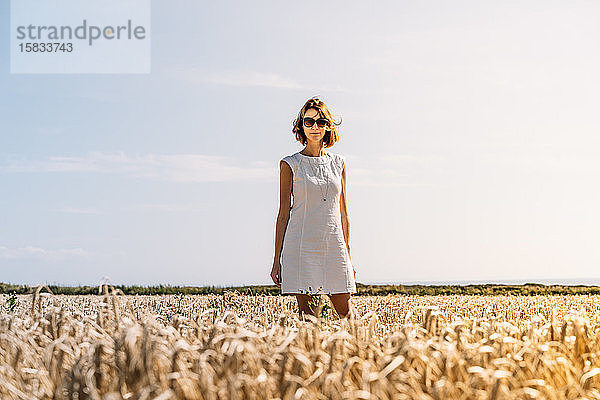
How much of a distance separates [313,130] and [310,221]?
26.9 inches

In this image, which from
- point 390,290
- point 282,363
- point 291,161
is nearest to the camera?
point 282,363

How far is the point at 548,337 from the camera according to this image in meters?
3.97

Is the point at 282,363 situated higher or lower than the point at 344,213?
lower

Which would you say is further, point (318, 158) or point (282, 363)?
point (318, 158)

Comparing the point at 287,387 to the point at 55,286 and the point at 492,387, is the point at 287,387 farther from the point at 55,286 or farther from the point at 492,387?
the point at 55,286

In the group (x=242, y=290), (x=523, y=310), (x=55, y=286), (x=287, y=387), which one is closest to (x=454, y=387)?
(x=287, y=387)

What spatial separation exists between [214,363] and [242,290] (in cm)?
736

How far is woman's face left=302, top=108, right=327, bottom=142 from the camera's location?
5.54m

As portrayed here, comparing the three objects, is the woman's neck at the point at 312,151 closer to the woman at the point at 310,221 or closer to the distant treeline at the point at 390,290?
the woman at the point at 310,221

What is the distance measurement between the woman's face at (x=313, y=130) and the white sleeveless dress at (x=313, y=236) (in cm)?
15

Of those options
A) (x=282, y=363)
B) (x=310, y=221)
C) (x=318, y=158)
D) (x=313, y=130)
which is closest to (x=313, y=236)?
(x=310, y=221)

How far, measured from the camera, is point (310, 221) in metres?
5.54

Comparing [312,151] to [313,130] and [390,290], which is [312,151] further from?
[390,290]

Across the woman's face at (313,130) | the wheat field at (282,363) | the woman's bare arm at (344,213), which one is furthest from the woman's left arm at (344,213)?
the wheat field at (282,363)
